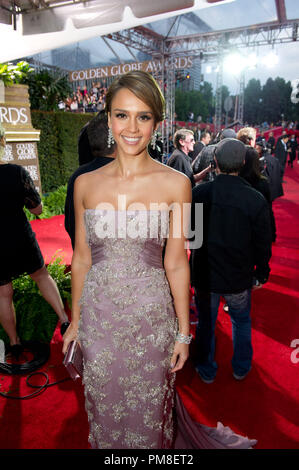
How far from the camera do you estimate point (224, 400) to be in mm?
2699

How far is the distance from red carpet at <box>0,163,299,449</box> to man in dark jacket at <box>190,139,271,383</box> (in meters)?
0.23

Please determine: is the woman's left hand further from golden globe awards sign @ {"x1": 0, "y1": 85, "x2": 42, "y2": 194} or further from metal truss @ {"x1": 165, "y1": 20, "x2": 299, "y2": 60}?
metal truss @ {"x1": 165, "y1": 20, "x2": 299, "y2": 60}

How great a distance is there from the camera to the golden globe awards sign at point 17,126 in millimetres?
6371

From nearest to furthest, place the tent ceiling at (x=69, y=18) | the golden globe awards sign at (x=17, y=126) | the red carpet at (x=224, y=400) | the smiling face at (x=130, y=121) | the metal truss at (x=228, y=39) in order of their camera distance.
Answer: the smiling face at (x=130, y=121) < the red carpet at (x=224, y=400) < the golden globe awards sign at (x=17, y=126) < the tent ceiling at (x=69, y=18) < the metal truss at (x=228, y=39)

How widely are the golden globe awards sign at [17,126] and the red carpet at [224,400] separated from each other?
4711 mm

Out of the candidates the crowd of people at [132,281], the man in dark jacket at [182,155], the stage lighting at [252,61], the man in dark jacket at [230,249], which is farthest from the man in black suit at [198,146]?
the stage lighting at [252,61]

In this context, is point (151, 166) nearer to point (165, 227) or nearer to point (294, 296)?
point (165, 227)

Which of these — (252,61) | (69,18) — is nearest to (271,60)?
(252,61)

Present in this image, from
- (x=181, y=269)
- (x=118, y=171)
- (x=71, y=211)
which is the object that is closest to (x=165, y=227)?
(x=181, y=269)

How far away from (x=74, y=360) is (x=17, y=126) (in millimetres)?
6270

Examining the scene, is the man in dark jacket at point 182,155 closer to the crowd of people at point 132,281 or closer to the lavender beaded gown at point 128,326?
the crowd of people at point 132,281

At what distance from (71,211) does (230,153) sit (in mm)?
1314
